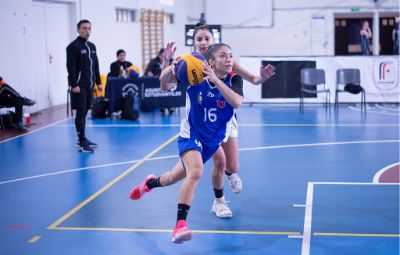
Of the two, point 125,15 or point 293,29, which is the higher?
point 125,15

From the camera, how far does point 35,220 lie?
6531 mm

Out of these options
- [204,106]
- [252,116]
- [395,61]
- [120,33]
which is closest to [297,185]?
[204,106]

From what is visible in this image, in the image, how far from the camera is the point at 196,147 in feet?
18.3

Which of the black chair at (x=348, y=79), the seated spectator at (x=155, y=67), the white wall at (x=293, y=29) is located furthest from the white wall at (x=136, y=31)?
the black chair at (x=348, y=79)

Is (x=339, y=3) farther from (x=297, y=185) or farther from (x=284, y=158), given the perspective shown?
(x=297, y=185)

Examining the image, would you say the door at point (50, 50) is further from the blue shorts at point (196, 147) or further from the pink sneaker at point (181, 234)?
the pink sneaker at point (181, 234)

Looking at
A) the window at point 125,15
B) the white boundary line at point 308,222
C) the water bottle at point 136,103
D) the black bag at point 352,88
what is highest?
the window at point 125,15

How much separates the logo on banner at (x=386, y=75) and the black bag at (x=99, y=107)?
273 inches

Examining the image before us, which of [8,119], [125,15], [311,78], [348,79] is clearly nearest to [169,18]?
[125,15]

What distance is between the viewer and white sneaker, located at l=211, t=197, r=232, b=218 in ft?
21.2

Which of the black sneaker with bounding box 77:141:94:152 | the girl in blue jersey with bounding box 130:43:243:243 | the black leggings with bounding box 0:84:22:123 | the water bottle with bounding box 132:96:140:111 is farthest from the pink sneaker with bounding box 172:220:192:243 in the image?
the water bottle with bounding box 132:96:140:111

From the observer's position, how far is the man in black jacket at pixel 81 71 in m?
10.3

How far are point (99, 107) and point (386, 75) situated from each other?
24.1 ft

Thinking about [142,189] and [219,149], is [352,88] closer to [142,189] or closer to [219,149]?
[219,149]
